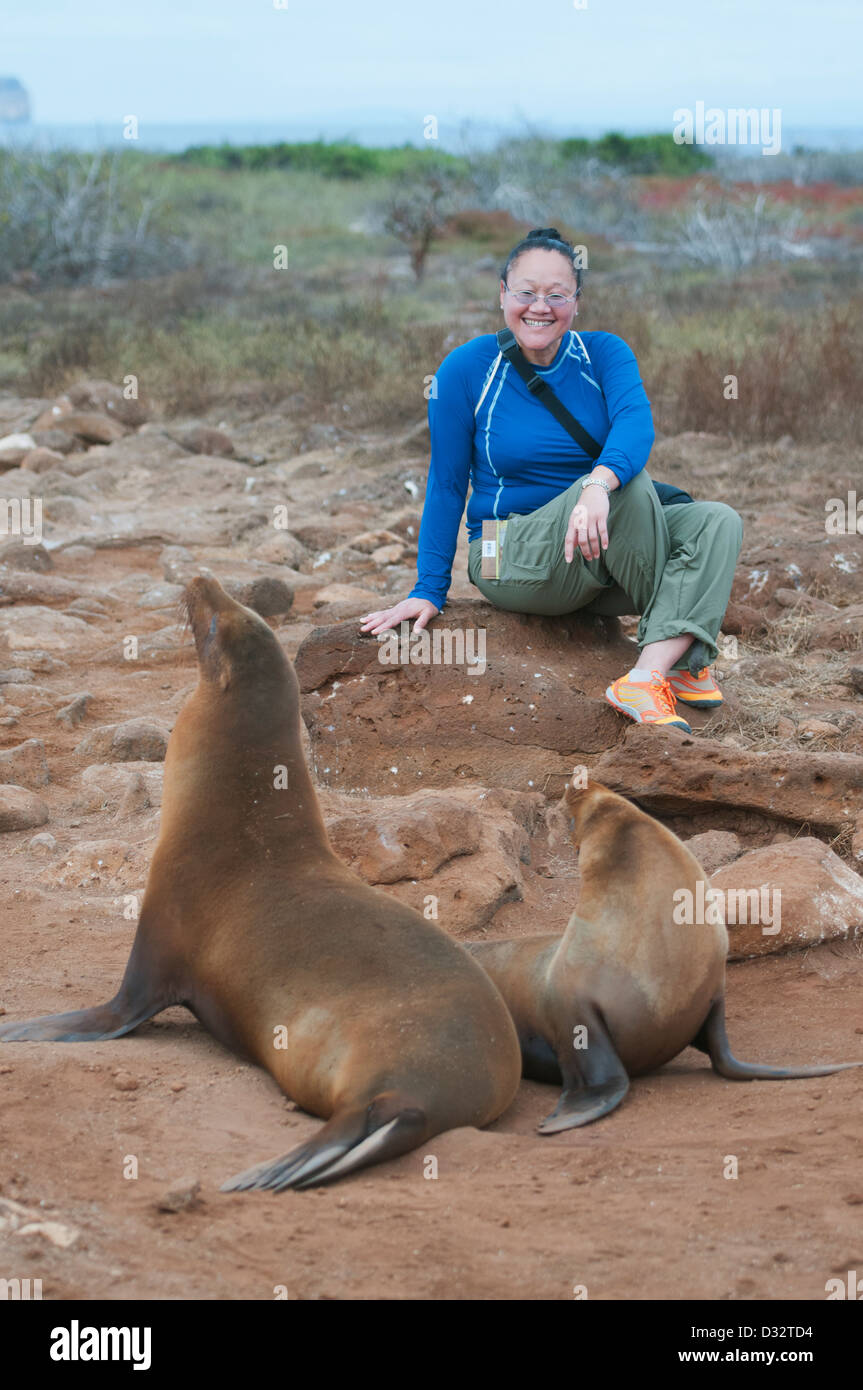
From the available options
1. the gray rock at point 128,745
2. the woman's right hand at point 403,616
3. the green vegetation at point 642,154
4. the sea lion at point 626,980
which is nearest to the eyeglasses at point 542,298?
the woman's right hand at point 403,616

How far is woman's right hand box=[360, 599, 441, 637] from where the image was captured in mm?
5805

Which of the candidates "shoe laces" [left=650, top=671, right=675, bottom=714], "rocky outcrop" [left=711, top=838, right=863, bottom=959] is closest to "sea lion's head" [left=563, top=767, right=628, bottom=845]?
"rocky outcrop" [left=711, top=838, right=863, bottom=959]

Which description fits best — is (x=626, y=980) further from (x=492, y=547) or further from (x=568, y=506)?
(x=492, y=547)

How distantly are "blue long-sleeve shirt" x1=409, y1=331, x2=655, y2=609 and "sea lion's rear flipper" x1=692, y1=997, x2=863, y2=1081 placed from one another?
8.31ft

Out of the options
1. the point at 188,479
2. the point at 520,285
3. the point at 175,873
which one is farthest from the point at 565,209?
the point at 175,873

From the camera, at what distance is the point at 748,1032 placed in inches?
162

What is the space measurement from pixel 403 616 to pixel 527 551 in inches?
22.6

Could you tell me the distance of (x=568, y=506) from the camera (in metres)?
5.60

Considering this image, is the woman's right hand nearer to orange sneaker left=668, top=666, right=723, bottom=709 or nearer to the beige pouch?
the beige pouch

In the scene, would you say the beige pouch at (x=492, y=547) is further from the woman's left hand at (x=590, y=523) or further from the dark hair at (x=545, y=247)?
the dark hair at (x=545, y=247)

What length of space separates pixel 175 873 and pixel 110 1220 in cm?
131

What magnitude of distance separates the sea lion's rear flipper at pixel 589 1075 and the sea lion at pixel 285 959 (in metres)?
0.16

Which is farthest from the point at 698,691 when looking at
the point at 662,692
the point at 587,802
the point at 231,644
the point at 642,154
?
the point at 642,154

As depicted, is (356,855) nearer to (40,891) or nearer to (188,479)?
(40,891)
